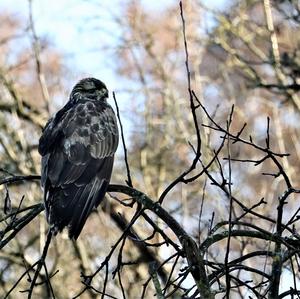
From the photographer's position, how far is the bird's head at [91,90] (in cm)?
755

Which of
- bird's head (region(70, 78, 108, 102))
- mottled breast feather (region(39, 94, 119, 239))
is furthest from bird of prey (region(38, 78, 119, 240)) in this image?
bird's head (region(70, 78, 108, 102))

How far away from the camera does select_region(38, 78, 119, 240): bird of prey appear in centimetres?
572

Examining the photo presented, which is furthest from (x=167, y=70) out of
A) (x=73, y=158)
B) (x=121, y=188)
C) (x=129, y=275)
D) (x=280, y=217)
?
(x=280, y=217)

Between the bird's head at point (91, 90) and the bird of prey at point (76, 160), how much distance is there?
0.12 metres

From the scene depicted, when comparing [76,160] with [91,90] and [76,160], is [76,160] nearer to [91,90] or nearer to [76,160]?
[76,160]

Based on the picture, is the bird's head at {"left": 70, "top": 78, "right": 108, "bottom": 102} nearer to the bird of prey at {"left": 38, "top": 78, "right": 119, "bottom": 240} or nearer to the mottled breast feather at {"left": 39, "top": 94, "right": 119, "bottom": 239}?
the bird of prey at {"left": 38, "top": 78, "right": 119, "bottom": 240}

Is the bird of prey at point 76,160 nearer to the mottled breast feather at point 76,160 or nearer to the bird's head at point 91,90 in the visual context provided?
the mottled breast feather at point 76,160

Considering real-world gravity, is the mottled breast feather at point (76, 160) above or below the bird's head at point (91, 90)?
below

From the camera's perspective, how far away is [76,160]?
6.36 meters

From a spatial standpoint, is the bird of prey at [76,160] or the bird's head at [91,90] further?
the bird's head at [91,90]

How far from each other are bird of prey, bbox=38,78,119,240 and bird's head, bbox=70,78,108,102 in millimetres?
121

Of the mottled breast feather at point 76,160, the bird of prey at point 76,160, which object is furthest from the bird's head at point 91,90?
the mottled breast feather at point 76,160

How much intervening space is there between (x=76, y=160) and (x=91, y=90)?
1.41 metres

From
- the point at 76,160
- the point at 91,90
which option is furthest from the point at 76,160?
the point at 91,90
